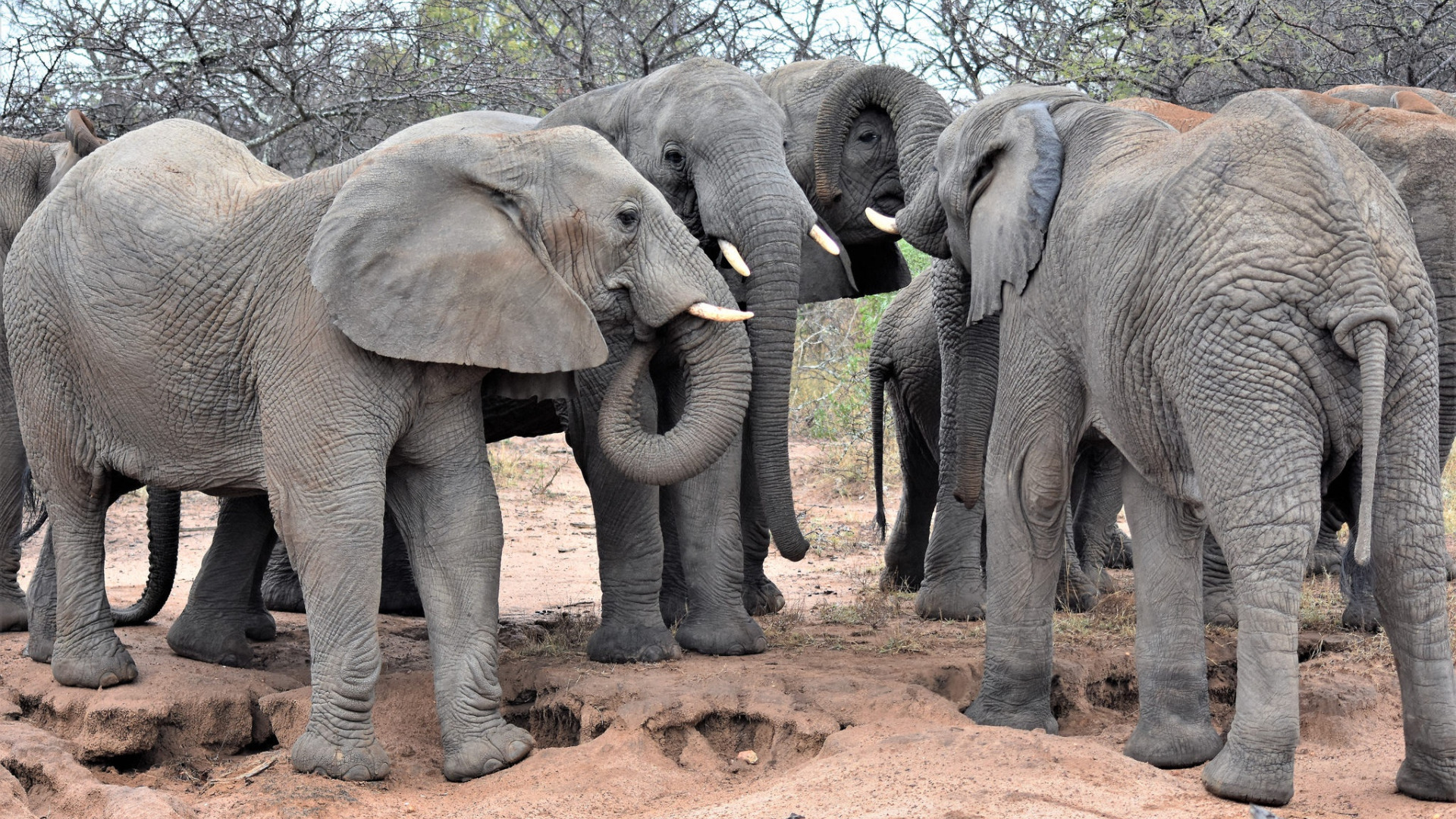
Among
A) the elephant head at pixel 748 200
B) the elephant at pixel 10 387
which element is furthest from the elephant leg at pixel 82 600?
the elephant head at pixel 748 200

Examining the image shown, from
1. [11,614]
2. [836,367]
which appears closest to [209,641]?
[11,614]

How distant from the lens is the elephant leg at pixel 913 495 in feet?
25.5

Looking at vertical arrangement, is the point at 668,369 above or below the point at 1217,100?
below

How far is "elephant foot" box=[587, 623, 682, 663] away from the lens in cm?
572

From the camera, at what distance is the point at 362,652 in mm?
4754

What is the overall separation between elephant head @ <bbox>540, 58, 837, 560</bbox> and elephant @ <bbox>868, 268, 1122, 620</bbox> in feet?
2.49

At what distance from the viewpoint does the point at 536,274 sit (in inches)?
193

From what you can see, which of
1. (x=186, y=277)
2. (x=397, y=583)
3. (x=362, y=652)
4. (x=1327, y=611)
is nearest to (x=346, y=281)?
(x=186, y=277)

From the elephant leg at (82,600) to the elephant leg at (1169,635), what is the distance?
345cm

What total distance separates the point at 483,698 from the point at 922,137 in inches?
126

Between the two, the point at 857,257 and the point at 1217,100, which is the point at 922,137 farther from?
the point at 1217,100

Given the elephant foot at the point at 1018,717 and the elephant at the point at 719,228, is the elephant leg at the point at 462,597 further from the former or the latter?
the elephant foot at the point at 1018,717

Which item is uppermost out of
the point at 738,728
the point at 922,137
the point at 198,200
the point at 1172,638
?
the point at 922,137

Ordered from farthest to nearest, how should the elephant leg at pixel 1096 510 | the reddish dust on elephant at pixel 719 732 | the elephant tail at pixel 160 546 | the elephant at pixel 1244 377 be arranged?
the elephant leg at pixel 1096 510 < the elephant tail at pixel 160 546 < the reddish dust on elephant at pixel 719 732 < the elephant at pixel 1244 377
